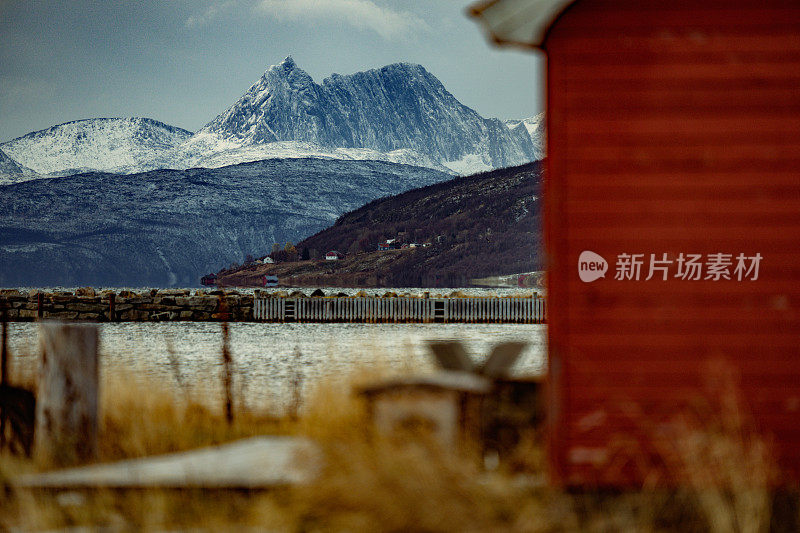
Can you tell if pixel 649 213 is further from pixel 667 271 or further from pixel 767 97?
pixel 767 97

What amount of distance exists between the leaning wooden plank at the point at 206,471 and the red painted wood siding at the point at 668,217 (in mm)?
1707

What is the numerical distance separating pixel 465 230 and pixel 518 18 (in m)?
154

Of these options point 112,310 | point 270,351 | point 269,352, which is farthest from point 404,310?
point 269,352

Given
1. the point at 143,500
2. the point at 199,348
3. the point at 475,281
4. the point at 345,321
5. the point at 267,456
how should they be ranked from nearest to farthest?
the point at 143,500 → the point at 267,456 → the point at 199,348 → the point at 345,321 → the point at 475,281

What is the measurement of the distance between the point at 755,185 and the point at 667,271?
84cm

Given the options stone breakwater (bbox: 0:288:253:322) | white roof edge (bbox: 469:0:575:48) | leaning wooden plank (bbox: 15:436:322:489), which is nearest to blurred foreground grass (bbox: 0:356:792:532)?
leaning wooden plank (bbox: 15:436:322:489)

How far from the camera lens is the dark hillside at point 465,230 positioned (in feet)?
502

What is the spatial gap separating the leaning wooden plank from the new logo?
2.08 meters

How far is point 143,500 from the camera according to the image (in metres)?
5.47

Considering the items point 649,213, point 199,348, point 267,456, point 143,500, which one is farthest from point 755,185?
point 199,348

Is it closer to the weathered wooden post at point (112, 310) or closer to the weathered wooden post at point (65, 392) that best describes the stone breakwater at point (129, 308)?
the weathered wooden post at point (112, 310)

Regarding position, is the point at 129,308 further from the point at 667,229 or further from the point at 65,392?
the point at 667,229

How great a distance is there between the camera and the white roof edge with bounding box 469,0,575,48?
5.78 m

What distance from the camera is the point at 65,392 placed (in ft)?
21.2
